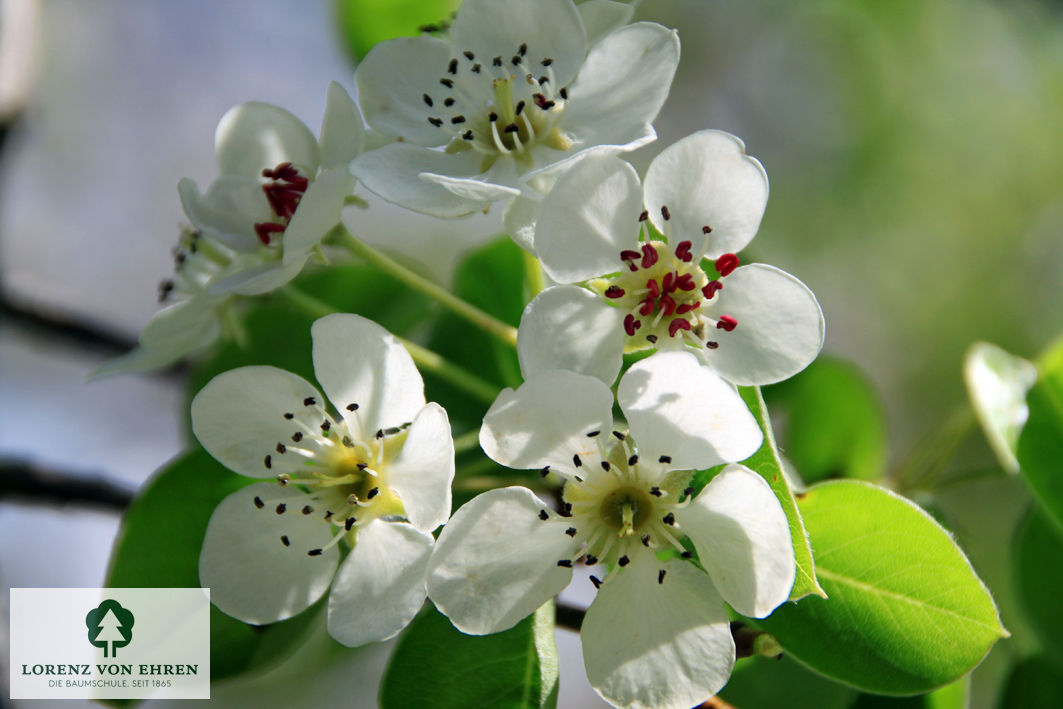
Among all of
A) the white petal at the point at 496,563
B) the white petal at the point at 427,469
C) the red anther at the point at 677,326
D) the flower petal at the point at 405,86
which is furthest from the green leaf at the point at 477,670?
the flower petal at the point at 405,86

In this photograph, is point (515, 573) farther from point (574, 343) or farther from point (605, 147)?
point (605, 147)

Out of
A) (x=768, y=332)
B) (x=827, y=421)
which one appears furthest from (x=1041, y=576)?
(x=768, y=332)

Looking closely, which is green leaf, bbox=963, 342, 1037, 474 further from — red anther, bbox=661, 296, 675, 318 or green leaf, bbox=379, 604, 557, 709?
green leaf, bbox=379, 604, 557, 709

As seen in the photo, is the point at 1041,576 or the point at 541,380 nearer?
the point at 541,380

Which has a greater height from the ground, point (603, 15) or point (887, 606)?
point (603, 15)

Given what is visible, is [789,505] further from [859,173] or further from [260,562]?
[859,173]

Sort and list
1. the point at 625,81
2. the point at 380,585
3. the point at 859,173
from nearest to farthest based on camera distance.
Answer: the point at 380,585, the point at 625,81, the point at 859,173

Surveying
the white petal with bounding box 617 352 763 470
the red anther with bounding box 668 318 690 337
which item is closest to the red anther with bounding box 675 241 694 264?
the red anther with bounding box 668 318 690 337
